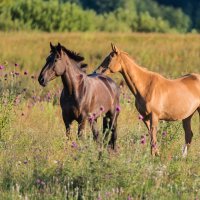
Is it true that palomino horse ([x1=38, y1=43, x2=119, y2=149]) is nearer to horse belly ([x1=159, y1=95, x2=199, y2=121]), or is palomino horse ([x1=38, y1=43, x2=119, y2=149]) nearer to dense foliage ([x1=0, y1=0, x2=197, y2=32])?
horse belly ([x1=159, y1=95, x2=199, y2=121])

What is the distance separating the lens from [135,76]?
10.5 meters

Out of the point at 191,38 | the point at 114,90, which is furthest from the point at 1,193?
the point at 191,38

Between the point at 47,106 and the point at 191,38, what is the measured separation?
1637 centimetres

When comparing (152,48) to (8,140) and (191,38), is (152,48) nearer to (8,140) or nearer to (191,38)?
(191,38)

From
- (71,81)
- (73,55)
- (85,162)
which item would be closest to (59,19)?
(73,55)

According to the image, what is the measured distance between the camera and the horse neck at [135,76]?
10.5 meters

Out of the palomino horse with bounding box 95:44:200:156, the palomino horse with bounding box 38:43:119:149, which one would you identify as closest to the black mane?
the palomino horse with bounding box 38:43:119:149

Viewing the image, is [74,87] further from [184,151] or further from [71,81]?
[184,151]

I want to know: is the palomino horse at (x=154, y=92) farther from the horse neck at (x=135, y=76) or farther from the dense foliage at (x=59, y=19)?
the dense foliage at (x=59, y=19)

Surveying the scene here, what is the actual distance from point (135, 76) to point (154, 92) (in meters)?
0.32

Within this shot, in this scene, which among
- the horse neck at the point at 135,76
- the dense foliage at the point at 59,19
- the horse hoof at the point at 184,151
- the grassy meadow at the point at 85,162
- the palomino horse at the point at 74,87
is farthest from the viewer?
the dense foliage at the point at 59,19

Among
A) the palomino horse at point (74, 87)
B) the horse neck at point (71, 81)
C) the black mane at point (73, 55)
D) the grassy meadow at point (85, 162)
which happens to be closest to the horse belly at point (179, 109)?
the grassy meadow at point (85, 162)

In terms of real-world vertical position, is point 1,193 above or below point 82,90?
below

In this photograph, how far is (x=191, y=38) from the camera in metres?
29.9
